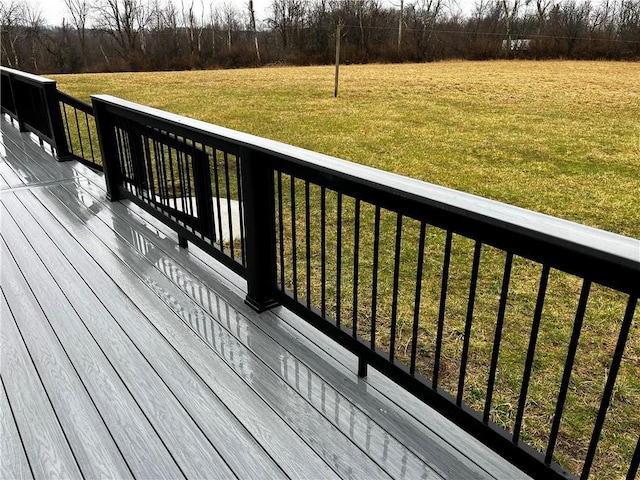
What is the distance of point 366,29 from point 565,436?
3063cm

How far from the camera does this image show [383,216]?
15.4ft

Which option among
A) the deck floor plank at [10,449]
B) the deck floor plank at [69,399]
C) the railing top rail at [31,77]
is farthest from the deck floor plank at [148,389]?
the railing top rail at [31,77]

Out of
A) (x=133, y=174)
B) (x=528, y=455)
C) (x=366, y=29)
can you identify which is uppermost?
(x=366, y=29)

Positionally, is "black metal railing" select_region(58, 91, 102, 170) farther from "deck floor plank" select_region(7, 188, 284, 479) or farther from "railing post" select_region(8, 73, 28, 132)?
"deck floor plank" select_region(7, 188, 284, 479)

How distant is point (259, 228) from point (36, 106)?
4.39m

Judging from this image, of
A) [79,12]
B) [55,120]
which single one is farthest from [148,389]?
[79,12]

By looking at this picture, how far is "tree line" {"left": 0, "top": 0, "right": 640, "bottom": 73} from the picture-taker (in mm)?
24625

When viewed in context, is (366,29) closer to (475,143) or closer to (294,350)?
(475,143)

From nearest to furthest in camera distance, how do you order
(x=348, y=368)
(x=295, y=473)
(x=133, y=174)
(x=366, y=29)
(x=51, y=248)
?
1. (x=295, y=473)
2. (x=348, y=368)
3. (x=51, y=248)
4. (x=133, y=174)
5. (x=366, y=29)

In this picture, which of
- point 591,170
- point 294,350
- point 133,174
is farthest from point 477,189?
point 294,350

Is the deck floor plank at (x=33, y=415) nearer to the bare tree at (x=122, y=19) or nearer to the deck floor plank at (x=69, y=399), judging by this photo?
the deck floor plank at (x=69, y=399)

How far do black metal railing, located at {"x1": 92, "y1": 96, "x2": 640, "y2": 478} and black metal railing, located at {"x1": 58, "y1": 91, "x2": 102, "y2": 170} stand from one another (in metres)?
1.00

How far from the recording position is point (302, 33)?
2847 centimetres

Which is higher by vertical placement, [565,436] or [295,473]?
[295,473]
